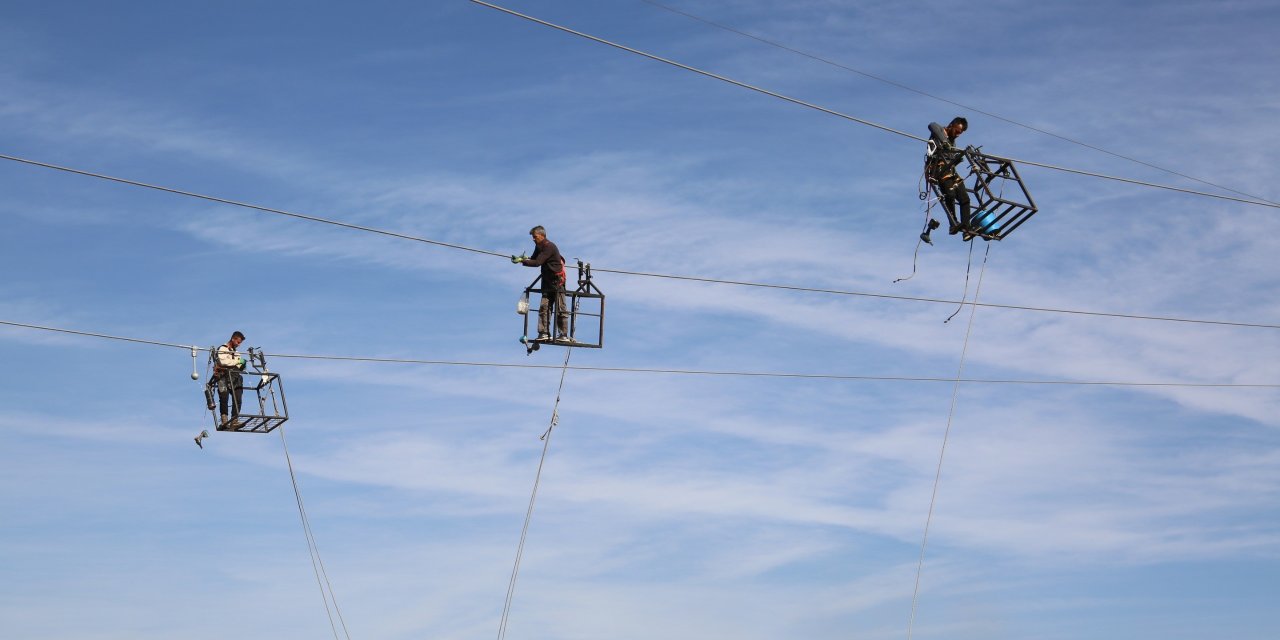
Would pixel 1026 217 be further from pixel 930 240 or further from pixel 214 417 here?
pixel 214 417

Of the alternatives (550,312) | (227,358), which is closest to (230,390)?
(227,358)

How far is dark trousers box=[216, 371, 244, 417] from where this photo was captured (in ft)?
85.1

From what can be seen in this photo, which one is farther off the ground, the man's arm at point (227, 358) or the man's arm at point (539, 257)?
the man's arm at point (539, 257)

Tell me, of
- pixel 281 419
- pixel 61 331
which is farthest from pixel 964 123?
pixel 61 331

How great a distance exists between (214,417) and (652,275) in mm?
7402

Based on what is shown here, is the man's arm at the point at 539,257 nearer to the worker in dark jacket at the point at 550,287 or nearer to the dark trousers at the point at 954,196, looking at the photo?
the worker in dark jacket at the point at 550,287

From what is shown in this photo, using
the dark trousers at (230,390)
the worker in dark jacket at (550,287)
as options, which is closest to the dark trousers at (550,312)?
the worker in dark jacket at (550,287)

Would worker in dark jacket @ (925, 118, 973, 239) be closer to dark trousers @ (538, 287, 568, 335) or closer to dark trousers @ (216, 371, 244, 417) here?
dark trousers @ (538, 287, 568, 335)

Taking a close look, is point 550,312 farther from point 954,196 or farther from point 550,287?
point 954,196

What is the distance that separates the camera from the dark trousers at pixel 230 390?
85.1 feet

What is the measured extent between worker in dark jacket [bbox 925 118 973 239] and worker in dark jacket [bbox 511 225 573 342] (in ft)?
18.1

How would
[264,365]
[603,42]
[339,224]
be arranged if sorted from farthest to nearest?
[264,365] → [339,224] → [603,42]

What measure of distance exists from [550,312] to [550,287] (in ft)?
1.19

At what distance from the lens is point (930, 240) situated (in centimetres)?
2342
